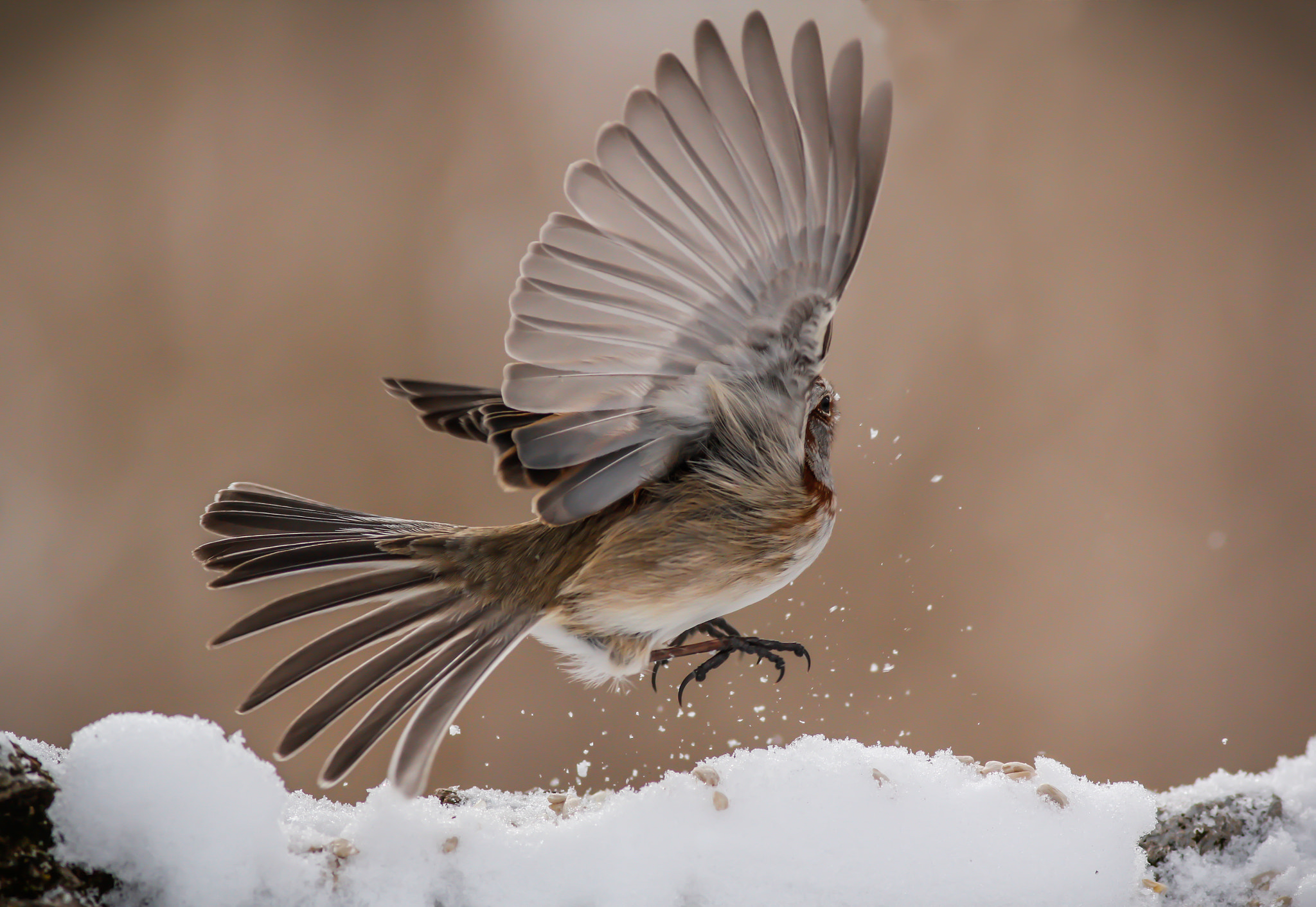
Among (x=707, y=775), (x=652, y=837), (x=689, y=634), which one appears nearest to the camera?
(x=652, y=837)

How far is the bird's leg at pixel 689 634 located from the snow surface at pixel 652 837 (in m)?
0.53

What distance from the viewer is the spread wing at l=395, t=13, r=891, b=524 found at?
1.27 m

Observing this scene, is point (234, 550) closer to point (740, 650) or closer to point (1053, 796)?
point (740, 650)

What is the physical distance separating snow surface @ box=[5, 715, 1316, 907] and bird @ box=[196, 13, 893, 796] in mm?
156

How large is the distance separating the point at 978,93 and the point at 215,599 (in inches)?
135

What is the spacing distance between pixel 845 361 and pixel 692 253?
2149 millimetres

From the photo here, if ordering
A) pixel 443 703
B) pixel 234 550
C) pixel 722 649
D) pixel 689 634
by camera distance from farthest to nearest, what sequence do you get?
pixel 689 634
pixel 722 649
pixel 234 550
pixel 443 703

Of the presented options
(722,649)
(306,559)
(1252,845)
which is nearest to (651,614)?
(722,649)

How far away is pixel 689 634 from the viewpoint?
2.18m

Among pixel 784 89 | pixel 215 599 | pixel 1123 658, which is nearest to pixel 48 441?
pixel 215 599

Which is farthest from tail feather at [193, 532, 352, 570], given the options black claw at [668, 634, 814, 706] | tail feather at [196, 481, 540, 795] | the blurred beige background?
the blurred beige background

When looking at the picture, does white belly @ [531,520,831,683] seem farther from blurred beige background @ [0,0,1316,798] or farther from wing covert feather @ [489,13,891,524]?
blurred beige background @ [0,0,1316,798]

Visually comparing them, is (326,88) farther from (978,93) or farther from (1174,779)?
(1174,779)

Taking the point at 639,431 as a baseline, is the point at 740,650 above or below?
below
